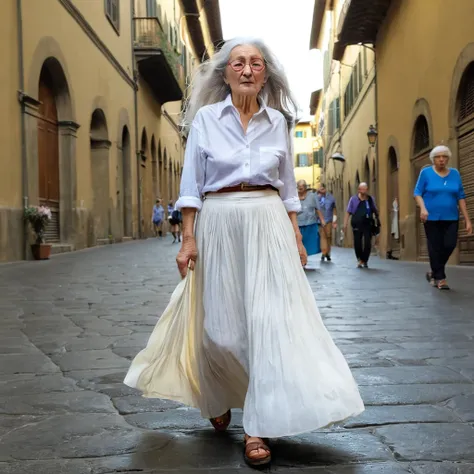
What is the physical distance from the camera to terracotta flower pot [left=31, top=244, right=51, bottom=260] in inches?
497

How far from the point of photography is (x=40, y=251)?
1271 centimetres

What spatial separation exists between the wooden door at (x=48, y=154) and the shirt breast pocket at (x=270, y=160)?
12941mm

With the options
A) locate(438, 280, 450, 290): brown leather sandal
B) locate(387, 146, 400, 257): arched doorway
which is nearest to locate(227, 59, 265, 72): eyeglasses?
locate(438, 280, 450, 290): brown leather sandal

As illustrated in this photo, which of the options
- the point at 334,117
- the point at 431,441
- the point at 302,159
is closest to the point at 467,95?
the point at 431,441

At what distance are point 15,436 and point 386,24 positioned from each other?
17.2 m

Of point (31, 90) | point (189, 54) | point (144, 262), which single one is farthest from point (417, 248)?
point (189, 54)

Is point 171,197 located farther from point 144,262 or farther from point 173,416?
point 173,416

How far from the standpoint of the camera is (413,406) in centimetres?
301

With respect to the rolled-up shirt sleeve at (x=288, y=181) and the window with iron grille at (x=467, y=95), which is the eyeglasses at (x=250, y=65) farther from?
the window with iron grille at (x=467, y=95)

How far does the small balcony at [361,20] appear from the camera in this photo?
17.7 meters

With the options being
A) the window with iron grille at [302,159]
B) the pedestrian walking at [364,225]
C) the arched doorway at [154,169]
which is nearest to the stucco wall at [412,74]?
the pedestrian walking at [364,225]

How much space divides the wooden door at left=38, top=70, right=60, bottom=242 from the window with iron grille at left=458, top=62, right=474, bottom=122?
845 cm

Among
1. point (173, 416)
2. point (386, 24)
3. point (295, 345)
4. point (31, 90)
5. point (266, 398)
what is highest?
point (386, 24)

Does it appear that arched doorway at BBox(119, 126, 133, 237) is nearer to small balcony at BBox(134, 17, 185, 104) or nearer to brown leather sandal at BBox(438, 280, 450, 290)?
small balcony at BBox(134, 17, 185, 104)
